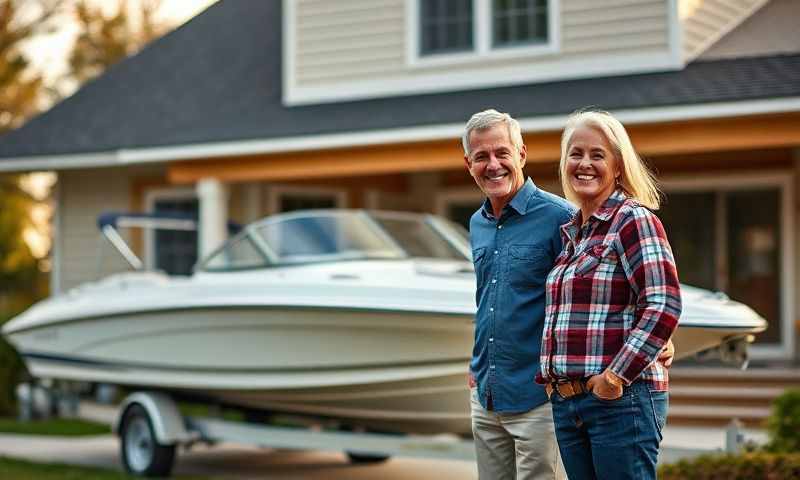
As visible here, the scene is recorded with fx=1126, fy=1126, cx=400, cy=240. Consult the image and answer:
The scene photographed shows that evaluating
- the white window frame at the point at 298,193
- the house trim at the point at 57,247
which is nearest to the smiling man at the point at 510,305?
the white window frame at the point at 298,193

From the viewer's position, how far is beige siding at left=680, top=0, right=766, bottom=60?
36.2ft

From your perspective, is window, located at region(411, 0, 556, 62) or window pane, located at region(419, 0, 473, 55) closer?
window, located at region(411, 0, 556, 62)

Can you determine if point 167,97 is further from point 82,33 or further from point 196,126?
point 82,33

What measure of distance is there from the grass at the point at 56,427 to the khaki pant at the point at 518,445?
850 centimetres

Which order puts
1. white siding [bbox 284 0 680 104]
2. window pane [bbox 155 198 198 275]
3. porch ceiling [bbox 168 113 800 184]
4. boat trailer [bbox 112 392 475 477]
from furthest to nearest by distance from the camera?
window pane [bbox 155 198 198 275], white siding [bbox 284 0 680 104], porch ceiling [bbox 168 113 800 184], boat trailer [bbox 112 392 475 477]

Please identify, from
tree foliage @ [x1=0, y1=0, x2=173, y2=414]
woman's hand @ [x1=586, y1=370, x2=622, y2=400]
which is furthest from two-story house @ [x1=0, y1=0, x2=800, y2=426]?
tree foliage @ [x1=0, y1=0, x2=173, y2=414]

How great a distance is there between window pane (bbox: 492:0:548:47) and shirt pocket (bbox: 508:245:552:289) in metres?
7.72

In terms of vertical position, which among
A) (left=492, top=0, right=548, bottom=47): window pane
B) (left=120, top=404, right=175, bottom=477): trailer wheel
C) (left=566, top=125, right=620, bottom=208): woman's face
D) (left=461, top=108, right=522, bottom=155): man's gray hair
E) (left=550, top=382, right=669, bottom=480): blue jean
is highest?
(left=492, top=0, right=548, bottom=47): window pane

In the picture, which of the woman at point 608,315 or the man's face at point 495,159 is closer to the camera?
the woman at point 608,315

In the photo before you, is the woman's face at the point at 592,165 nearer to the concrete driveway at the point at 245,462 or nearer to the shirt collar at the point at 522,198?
the shirt collar at the point at 522,198

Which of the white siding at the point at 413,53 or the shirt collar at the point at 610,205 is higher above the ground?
the white siding at the point at 413,53

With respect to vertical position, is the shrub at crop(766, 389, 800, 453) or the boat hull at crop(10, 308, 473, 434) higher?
the boat hull at crop(10, 308, 473, 434)

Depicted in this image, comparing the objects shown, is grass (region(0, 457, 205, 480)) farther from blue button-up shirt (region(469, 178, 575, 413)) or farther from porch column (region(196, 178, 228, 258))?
blue button-up shirt (region(469, 178, 575, 413))

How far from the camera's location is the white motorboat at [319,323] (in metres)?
7.23
